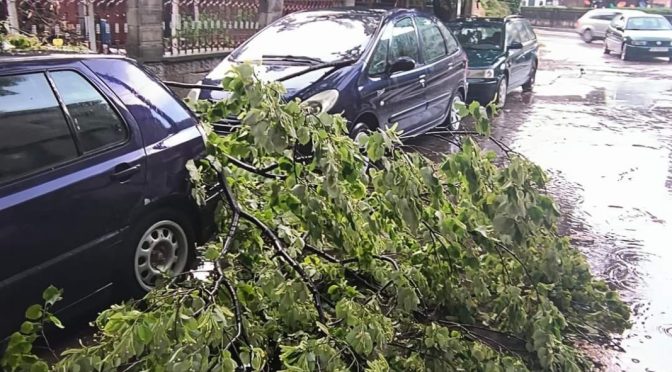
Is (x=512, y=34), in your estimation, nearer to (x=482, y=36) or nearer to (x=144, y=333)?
(x=482, y=36)

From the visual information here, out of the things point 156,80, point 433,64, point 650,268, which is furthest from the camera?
point 433,64

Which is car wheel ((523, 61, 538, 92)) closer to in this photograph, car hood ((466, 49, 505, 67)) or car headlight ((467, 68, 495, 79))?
car hood ((466, 49, 505, 67))

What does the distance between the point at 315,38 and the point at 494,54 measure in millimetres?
5431

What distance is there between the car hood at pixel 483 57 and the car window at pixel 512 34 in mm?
529

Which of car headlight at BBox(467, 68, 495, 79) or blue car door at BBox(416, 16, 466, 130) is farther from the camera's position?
car headlight at BBox(467, 68, 495, 79)

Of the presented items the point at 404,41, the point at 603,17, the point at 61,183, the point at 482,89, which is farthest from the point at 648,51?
the point at 61,183

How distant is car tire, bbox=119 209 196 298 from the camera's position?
3.83m

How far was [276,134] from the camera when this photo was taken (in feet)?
10.5

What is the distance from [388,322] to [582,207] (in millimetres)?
4258

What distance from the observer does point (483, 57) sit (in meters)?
11.7

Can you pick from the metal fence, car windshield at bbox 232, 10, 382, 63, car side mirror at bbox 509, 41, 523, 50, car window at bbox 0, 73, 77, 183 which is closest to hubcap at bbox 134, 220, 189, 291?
car window at bbox 0, 73, 77, 183

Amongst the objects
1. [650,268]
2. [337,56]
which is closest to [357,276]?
[650,268]

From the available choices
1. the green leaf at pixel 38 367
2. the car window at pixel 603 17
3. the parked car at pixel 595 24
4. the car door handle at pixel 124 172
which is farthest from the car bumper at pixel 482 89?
the car window at pixel 603 17

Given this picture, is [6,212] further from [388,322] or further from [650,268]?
[650,268]
